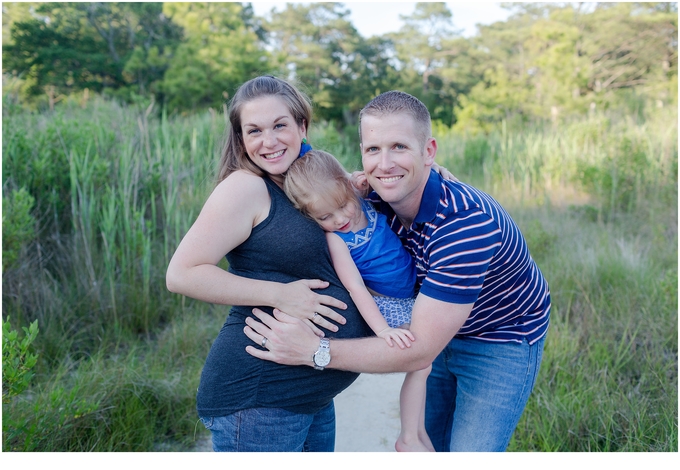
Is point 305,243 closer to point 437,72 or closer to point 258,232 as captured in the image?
point 258,232

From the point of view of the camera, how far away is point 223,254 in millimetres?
1863

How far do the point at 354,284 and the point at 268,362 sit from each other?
1.44 feet

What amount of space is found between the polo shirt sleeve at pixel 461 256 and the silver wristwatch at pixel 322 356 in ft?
1.31

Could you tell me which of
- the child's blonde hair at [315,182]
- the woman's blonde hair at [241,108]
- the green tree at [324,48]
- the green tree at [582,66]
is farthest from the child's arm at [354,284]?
the green tree at [324,48]

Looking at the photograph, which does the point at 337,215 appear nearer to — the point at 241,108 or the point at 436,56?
the point at 241,108

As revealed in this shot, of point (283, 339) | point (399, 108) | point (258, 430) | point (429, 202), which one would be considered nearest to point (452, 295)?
point (429, 202)

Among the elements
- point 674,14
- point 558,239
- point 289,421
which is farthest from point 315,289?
point 674,14

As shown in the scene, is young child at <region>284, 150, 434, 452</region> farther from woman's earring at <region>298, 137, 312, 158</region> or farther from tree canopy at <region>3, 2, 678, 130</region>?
tree canopy at <region>3, 2, 678, 130</region>

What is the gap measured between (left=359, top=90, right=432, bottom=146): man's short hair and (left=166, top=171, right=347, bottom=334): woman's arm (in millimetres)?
530

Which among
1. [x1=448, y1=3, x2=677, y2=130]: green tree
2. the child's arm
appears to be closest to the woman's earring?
the child's arm

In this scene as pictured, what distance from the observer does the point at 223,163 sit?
223 cm

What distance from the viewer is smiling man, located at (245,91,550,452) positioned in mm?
1917

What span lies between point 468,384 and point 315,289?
82cm

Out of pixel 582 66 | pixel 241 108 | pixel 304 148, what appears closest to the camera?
pixel 241 108
